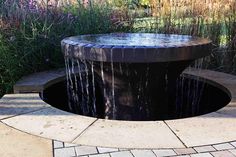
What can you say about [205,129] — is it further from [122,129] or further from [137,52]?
[137,52]

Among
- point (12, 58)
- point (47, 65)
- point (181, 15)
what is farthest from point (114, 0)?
point (12, 58)

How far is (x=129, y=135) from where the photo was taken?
2814 mm

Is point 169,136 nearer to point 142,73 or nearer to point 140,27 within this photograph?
point 142,73

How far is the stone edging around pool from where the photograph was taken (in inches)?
107

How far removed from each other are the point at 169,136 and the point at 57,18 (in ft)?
10.6

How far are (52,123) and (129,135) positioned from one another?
2.21 ft

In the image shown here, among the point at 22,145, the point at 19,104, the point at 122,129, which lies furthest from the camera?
the point at 19,104

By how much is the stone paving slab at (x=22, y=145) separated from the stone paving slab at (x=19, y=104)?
44 cm

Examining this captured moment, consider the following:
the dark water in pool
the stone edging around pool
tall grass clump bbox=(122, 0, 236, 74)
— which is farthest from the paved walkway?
tall grass clump bbox=(122, 0, 236, 74)

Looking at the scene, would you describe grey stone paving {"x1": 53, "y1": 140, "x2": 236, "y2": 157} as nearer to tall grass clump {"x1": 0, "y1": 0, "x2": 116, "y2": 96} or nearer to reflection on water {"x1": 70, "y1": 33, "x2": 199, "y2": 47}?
reflection on water {"x1": 70, "y1": 33, "x2": 199, "y2": 47}

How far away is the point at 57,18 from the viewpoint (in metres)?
5.50

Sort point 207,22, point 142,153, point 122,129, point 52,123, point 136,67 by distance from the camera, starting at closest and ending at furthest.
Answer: point 142,153, point 122,129, point 52,123, point 136,67, point 207,22

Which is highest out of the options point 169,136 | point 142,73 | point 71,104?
point 142,73

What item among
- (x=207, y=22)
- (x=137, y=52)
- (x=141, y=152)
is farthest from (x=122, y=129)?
(x=207, y=22)
